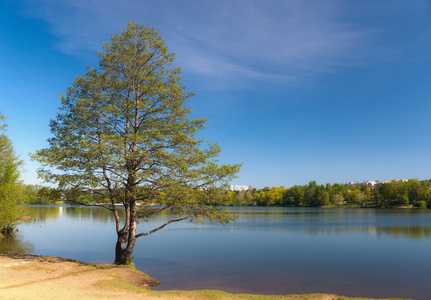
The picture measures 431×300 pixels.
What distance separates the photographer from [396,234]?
4391 cm

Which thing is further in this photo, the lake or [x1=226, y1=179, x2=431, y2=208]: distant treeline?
[x1=226, y1=179, x2=431, y2=208]: distant treeline

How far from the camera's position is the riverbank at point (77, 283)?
1230cm

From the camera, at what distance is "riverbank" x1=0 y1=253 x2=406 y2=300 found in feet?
40.4

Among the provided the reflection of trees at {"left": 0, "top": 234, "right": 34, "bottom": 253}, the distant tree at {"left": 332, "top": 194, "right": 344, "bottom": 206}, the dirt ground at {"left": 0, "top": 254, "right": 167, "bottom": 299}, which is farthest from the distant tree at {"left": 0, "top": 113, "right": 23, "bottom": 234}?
the distant tree at {"left": 332, "top": 194, "right": 344, "bottom": 206}

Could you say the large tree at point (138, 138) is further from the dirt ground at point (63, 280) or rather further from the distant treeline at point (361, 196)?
the distant treeline at point (361, 196)

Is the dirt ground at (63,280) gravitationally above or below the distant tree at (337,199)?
above

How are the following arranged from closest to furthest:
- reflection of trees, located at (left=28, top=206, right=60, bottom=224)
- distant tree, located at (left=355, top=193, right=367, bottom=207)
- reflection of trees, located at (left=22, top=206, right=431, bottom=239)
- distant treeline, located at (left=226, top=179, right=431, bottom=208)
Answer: reflection of trees, located at (left=22, top=206, right=431, bottom=239) < reflection of trees, located at (left=28, top=206, right=60, bottom=224) < distant treeline, located at (left=226, top=179, right=431, bottom=208) < distant tree, located at (left=355, top=193, right=367, bottom=207)

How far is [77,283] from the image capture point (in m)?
14.0

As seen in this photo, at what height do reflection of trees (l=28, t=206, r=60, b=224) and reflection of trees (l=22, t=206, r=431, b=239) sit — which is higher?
reflection of trees (l=22, t=206, r=431, b=239)

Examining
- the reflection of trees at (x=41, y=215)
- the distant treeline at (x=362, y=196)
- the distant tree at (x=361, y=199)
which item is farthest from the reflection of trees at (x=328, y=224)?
the distant tree at (x=361, y=199)

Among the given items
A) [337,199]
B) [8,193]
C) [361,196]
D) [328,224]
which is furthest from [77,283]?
[337,199]

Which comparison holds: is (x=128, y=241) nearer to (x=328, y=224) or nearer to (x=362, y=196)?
(x=328, y=224)

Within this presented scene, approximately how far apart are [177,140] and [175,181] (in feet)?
8.85

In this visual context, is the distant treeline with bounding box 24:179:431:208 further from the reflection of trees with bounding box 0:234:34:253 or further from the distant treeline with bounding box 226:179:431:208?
the reflection of trees with bounding box 0:234:34:253
